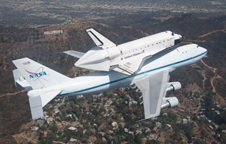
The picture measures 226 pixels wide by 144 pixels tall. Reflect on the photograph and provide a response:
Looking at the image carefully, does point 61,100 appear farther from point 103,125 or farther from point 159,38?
point 159,38

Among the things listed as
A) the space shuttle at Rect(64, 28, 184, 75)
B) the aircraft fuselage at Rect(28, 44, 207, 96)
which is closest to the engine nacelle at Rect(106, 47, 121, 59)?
the space shuttle at Rect(64, 28, 184, 75)

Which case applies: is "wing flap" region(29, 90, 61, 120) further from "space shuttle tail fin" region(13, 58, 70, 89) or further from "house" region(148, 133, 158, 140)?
"house" region(148, 133, 158, 140)

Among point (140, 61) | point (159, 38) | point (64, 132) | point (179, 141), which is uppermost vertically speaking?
point (159, 38)

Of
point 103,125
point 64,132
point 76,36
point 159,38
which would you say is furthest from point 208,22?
point 64,132

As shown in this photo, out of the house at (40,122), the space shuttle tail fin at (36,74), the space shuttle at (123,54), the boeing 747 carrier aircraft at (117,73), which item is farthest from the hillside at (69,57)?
the space shuttle at (123,54)

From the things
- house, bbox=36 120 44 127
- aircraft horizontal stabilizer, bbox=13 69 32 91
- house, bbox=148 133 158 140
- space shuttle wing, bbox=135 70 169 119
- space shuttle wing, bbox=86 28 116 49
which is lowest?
house, bbox=148 133 158 140
